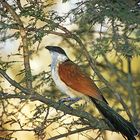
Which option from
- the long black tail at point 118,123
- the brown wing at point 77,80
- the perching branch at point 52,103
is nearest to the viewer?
the perching branch at point 52,103

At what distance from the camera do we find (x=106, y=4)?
3.02 m

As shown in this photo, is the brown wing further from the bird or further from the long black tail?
the long black tail

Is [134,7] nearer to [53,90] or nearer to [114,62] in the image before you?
[53,90]

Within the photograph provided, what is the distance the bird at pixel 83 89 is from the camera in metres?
Answer: 2.79

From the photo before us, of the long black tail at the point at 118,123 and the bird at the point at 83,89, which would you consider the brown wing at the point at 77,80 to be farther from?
the long black tail at the point at 118,123

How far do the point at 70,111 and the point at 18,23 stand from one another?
641 mm

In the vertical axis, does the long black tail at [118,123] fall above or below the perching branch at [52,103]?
below

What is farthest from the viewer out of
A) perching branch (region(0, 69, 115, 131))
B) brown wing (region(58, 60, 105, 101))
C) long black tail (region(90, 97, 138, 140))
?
brown wing (region(58, 60, 105, 101))

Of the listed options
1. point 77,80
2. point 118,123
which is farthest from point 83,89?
A: point 118,123

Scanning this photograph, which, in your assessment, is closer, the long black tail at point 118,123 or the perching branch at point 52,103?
the perching branch at point 52,103

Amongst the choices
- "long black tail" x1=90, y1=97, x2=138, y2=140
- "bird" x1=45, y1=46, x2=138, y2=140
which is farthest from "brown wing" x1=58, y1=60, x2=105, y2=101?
"long black tail" x1=90, y1=97, x2=138, y2=140

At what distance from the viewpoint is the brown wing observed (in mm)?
2900

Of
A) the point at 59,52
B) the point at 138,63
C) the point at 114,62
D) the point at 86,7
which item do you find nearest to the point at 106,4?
the point at 86,7

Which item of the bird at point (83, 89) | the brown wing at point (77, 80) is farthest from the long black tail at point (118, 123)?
the brown wing at point (77, 80)
